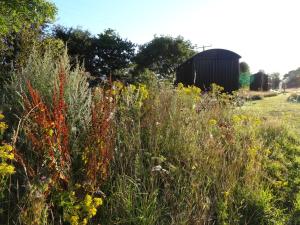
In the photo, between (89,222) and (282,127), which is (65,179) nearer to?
(89,222)

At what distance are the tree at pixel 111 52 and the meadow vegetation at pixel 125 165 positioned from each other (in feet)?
58.8

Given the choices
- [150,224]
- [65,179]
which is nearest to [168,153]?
[150,224]

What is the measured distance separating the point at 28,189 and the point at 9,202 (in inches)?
15.2

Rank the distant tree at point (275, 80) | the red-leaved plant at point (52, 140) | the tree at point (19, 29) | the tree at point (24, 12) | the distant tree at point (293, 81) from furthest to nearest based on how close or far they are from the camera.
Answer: the distant tree at point (293, 81) < the distant tree at point (275, 80) < the tree at point (24, 12) < the tree at point (19, 29) < the red-leaved plant at point (52, 140)

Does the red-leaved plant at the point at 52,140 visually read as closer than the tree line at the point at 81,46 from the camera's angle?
Yes

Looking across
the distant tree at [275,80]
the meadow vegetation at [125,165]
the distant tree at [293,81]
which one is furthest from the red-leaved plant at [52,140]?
the distant tree at [293,81]

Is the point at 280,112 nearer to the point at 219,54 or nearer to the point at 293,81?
the point at 219,54

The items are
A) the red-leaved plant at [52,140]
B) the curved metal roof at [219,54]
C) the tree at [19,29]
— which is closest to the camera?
the red-leaved plant at [52,140]

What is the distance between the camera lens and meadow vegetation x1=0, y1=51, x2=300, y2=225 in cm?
255

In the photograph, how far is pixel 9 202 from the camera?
2.60m

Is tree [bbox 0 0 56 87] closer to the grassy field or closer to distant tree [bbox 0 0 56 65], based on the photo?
distant tree [bbox 0 0 56 65]

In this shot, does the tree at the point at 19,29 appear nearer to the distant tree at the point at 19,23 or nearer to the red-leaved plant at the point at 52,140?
the distant tree at the point at 19,23

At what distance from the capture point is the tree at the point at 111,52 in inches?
873

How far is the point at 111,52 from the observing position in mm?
22672
